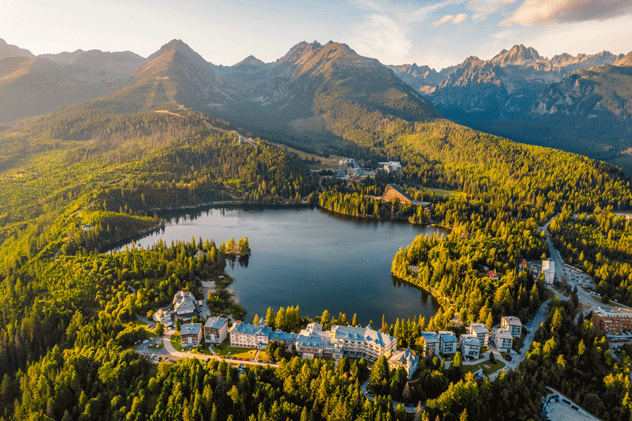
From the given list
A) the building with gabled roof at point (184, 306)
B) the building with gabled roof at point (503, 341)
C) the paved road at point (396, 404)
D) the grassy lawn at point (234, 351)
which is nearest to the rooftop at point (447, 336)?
the building with gabled roof at point (503, 341)

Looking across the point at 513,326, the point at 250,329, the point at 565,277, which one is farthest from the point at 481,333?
the point at 250,329

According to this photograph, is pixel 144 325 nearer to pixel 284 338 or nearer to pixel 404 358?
pixel 284 338

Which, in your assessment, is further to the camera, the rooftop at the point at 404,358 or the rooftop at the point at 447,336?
the rooftop at the point at 447,336

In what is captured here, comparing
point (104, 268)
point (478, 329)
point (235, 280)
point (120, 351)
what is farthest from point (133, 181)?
point (478, 329)

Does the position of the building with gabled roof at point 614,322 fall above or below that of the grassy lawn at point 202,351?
above

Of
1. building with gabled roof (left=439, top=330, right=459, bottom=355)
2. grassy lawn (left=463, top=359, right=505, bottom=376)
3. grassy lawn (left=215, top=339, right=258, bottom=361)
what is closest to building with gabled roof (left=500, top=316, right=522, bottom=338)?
grassy lawn (left=463, top=359, right=505, bottom=376)

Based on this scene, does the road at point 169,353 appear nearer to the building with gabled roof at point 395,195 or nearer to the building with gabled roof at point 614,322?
the building with gabled roof at point 614,322

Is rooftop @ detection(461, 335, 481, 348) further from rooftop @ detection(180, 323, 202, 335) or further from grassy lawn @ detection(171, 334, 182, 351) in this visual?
grassy lawn @ detection(171, 334, 182, 351)
